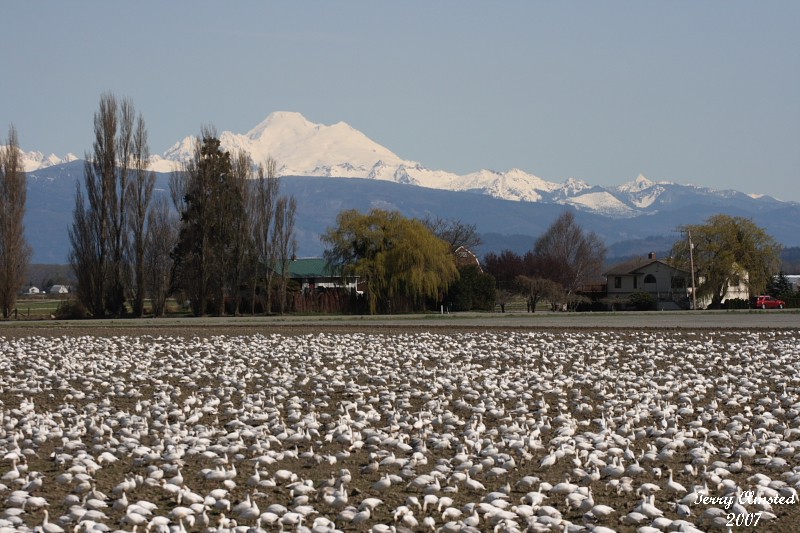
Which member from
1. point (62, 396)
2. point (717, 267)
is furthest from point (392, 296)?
point (62, 396)

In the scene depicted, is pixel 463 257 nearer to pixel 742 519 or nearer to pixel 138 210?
pixel 138 210

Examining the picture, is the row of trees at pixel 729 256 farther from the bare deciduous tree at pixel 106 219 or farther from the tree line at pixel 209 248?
the bare deciduous tree at pixel 106 219

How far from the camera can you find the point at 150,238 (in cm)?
7188

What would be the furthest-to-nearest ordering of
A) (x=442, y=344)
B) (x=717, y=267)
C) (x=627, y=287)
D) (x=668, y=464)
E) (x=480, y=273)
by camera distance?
(x=627, y=287) → (x=717, y=267) → (x=480, y=273) → (x=442, y=344) → (x=668, y=464)

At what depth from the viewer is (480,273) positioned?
242 feet

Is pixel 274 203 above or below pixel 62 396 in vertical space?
above

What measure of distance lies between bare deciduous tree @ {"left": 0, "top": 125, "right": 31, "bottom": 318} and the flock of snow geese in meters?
45.2

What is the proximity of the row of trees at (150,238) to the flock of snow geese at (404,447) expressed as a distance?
4545cm

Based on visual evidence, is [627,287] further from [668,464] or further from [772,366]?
[668,464]

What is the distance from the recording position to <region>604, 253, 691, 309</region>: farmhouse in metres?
94.6

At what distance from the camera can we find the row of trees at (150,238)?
6819cm

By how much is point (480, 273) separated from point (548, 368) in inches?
→ 1996

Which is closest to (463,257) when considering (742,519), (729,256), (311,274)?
(311,274)

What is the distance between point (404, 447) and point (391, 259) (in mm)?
55471
